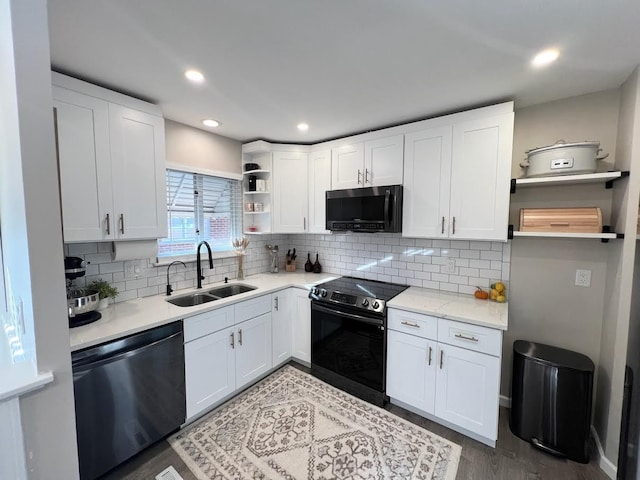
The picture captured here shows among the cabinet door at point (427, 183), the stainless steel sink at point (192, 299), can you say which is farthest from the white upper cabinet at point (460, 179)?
the stainless steel sink at point (192, 299)

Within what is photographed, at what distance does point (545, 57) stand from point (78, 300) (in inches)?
123

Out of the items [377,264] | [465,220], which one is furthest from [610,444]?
[377,264]

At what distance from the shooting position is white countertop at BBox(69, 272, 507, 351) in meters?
1.62

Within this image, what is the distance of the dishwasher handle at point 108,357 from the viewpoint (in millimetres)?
1484

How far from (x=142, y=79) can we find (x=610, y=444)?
3.79 meters

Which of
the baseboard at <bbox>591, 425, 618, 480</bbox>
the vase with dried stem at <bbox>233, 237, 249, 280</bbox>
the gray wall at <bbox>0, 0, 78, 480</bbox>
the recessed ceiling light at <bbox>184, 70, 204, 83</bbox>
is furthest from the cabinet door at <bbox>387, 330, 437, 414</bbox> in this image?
the recessed ceiling light at <bbox>184, 70, 204, 83</bbox>

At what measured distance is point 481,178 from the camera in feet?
6.91

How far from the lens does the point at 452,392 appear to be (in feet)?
6.58

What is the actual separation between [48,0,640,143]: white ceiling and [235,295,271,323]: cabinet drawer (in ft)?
5.51

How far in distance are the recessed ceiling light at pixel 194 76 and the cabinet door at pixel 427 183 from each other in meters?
1.70

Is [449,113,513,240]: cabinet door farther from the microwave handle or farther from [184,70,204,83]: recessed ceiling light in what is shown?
[184,70,204,83]: recessed ceiling light

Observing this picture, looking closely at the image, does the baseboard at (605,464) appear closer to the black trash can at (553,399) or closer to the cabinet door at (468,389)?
the black trash can at (553,399)

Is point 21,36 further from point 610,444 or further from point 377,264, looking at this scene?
point 610,444

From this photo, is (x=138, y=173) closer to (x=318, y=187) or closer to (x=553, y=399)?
(x=318, y=187)
